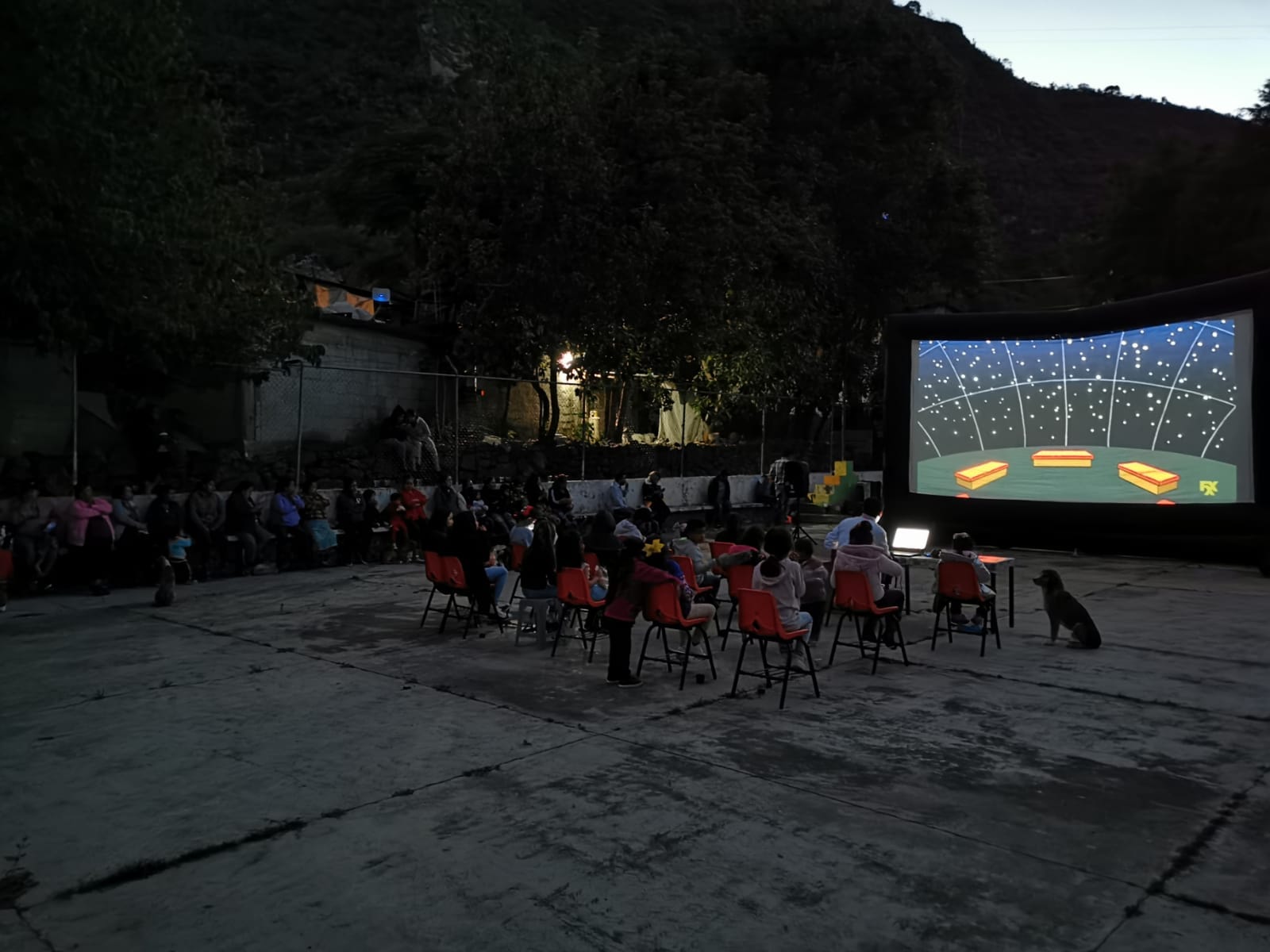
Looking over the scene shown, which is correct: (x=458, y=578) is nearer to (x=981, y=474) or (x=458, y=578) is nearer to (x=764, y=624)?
(x=764, y=624)

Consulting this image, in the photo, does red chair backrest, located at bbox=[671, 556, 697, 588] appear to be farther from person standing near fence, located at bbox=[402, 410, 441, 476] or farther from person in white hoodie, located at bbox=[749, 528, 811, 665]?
person standing near fence, located at bbox=[402, 410, 441, 476]

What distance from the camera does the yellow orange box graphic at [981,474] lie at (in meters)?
16.0

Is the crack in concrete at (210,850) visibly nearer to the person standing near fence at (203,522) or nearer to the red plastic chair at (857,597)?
the red plastic chair at (857,597)

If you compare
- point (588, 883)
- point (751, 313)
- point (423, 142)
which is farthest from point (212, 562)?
point (423, 142)

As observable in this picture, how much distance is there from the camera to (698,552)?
955cm

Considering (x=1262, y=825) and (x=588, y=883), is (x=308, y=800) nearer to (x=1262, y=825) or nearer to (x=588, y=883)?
(x=588, y=883)

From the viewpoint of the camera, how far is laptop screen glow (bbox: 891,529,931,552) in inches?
Result: 395

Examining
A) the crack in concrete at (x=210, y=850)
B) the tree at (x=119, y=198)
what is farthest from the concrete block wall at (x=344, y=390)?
the crack in concrete at (x=210, y=850)

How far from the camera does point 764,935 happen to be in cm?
361

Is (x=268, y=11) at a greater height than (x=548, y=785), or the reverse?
(x=268, y=11)

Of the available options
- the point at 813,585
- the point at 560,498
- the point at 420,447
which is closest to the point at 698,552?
the point at 813,585

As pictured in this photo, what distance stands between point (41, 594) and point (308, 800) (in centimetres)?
825

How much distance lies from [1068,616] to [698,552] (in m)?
3.49

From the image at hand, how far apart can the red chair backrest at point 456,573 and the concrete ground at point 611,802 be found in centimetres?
77
